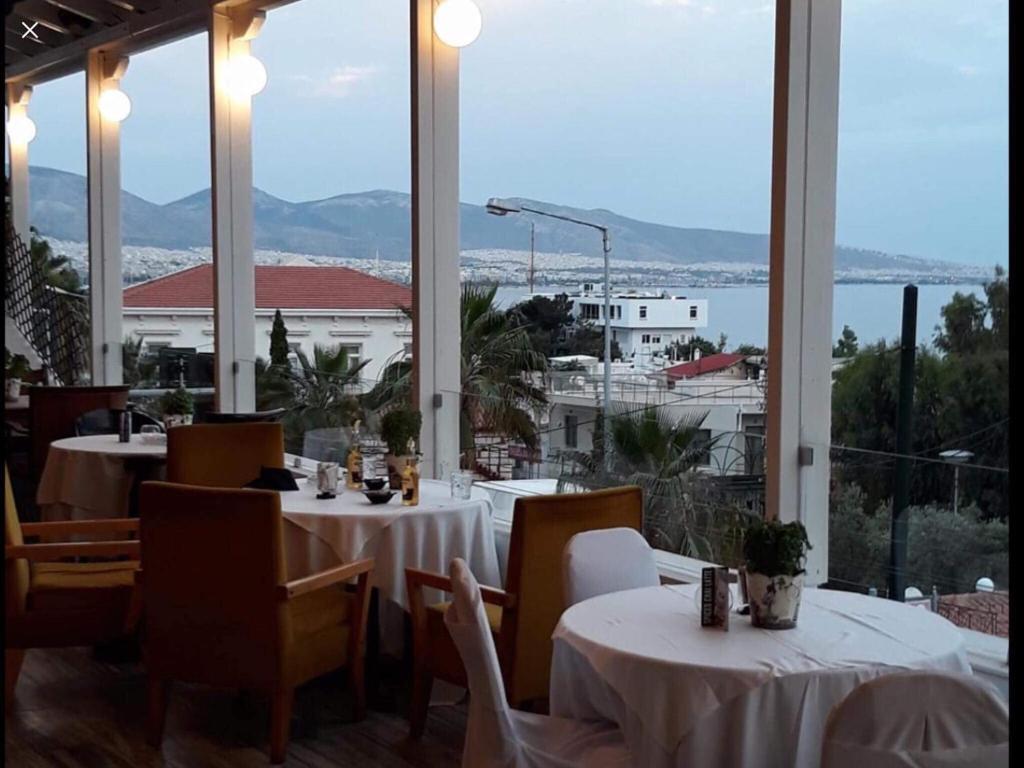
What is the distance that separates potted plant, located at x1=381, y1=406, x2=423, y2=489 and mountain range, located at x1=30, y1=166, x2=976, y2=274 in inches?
55.2

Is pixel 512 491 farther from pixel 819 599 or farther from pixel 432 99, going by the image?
pixel 819 599

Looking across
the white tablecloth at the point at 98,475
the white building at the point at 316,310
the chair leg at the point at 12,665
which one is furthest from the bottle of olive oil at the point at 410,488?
the white building at the point at 316,310

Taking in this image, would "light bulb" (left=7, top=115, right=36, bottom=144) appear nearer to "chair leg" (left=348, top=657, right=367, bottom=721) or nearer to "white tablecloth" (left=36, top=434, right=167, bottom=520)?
"white tablecloth" (left=36, top=434, right=167, bottom=520)

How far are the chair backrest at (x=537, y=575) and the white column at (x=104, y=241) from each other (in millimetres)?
7175

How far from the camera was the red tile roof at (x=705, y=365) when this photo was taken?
16.4ft

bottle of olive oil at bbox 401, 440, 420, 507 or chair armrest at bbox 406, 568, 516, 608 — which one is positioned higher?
bottle of olive oil at bbox 401, 440, 420, 507

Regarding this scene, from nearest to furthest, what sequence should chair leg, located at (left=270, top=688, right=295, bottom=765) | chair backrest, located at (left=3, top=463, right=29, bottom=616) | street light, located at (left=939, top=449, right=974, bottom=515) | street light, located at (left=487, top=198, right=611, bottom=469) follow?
street light, located at (left=939, top=449, right=974, bottom=515), chair leg, located at (left=270, top=688, right=295, bottom=765), chair backrest, located at (left=3, top=463, right=29, bottom=616), street light, located at (left=487, top=198, right=611, bottom=469)

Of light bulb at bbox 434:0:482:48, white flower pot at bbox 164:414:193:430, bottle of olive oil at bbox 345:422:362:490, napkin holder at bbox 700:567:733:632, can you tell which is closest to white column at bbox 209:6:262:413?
white flower pot at bbox 164:414:193:430

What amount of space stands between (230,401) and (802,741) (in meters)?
6.25

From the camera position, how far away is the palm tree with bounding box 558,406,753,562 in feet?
16.1

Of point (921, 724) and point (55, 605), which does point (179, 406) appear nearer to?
point (55, 605)

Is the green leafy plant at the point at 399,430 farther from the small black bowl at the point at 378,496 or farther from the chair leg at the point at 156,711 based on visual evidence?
the chair leg at the point at 156,711

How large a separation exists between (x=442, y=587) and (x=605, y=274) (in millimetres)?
2344

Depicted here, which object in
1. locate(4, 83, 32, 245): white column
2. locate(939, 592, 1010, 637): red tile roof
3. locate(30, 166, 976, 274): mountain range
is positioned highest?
locate(4, 83, 32, 245): white column
